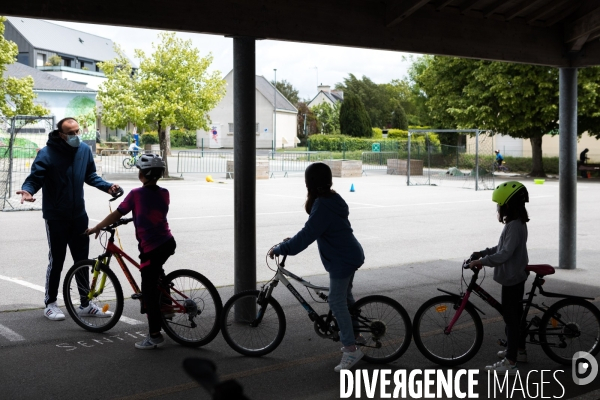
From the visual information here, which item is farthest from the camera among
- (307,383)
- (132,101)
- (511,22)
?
(132,101)

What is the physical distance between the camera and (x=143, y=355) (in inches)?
258

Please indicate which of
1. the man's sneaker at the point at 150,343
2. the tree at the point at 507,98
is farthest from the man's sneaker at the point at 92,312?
the tree at the point at 507,98

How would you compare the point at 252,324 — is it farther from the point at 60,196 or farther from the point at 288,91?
the point at 288,91

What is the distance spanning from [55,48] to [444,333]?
89.4 meters

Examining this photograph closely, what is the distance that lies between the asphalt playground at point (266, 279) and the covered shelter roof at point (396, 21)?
296 centimetres

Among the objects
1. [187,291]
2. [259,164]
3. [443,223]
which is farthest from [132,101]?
[187,291]

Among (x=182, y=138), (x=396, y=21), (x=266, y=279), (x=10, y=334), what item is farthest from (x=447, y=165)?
(x=182, y=138)

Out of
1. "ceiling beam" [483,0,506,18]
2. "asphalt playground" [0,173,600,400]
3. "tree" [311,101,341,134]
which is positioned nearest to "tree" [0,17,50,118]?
"asphalt playground" [0,173,600,400]

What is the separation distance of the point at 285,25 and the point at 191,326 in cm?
325

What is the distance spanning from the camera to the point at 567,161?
11.0 m

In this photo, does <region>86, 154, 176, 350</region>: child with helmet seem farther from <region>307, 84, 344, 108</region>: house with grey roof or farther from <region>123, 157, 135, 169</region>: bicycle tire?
<region>307, 84, 344, 108</region>: house with grey roof

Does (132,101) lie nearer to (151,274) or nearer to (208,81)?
(208,81)

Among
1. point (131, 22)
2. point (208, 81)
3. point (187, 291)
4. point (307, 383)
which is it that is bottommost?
point (307, 383)

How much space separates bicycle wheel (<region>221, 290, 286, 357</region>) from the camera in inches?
252
